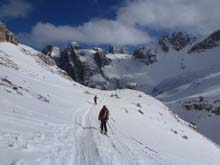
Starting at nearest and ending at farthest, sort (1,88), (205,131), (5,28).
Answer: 1. (1,88)
2. (5,28)
3. (205,131)

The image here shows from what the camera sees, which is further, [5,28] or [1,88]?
[5,28]

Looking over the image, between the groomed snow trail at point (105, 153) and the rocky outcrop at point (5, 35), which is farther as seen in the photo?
the rocky outcrop at point (5, 35)

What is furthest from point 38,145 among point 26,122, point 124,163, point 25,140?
point 26,122

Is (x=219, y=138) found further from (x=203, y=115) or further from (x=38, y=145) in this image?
(x=38, y=145)

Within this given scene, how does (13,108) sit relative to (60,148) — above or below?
above

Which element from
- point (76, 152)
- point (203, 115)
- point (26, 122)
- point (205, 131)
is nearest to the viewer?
point (76, 152)

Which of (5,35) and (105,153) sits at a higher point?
(5,35)

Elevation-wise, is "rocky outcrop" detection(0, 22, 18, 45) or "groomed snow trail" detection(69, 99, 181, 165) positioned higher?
"rocky outcrop" detection(0, 22, 18, 45)

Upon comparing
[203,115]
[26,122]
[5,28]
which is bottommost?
[26,122]

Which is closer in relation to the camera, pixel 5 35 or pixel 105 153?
pixel 105 153

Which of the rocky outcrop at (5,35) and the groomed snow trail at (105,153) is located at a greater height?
the rocky outcrop at (5,35)

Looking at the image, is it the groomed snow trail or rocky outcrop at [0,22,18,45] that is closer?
the groomed snow trail

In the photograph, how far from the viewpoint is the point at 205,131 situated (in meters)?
164

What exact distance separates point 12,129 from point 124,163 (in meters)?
6.65
